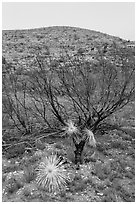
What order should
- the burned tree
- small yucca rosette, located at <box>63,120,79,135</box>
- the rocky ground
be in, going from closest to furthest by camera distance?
the rocky ground, small yucca rosette, located at <box>63,120,79,135</box>, the burned tree

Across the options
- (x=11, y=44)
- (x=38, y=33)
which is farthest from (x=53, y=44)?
(x=38, y=33)

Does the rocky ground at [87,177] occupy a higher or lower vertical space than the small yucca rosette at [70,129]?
lower

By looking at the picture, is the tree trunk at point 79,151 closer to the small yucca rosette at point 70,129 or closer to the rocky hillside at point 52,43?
the small yucca rosette at point 70,129

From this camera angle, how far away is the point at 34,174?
7.37 meters

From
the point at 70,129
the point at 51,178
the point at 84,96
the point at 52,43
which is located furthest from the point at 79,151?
the point at 52,43

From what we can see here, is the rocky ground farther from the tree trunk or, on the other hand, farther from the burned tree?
the burned tree

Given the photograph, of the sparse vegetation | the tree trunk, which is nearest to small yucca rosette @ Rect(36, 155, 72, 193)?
the sparse vegetation

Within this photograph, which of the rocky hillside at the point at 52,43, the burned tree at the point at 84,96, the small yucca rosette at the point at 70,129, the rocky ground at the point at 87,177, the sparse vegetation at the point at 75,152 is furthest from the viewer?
the rocky hillside at the point at 52,43

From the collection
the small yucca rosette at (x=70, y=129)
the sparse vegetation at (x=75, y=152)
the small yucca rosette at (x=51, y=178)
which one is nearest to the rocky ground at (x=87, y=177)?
the sparse vegetation at (x=75, y=152)

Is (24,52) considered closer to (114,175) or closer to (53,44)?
(53,44)

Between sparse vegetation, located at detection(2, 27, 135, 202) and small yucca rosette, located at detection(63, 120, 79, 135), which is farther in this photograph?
small yucca rosette, located at detection(63, 120, 79, 135)

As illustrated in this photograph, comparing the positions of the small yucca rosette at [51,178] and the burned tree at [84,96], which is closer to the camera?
the small yucca rosette at [51,178]

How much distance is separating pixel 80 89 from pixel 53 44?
18.7 metres

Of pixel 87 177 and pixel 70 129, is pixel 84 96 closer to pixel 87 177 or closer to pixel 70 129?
pixel 70 129
